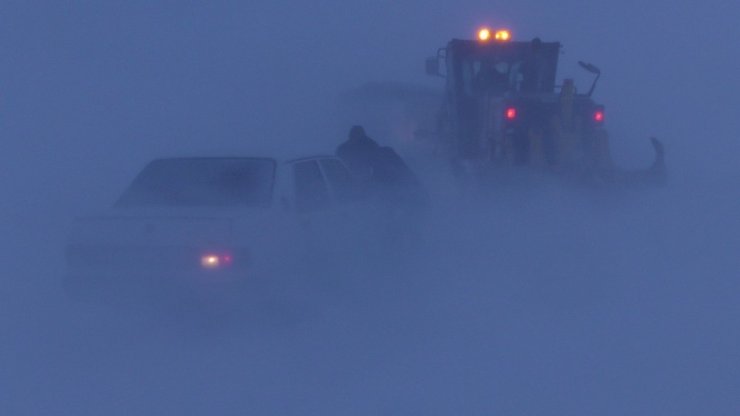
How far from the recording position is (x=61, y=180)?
16.2 meters

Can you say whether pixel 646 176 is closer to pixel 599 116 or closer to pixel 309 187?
pixel 599 116

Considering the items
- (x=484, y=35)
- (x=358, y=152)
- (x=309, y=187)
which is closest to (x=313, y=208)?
(x=309, y=187)

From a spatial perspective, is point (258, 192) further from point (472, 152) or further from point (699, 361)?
point (472, 152)

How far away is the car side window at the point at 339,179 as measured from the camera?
944cm

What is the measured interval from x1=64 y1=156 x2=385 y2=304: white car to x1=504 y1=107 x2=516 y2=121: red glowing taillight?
466cm

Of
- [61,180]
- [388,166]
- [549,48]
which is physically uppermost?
[549,48]

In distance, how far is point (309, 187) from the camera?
894cm

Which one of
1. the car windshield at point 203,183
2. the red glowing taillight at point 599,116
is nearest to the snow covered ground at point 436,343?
the car windshield at point 203,183

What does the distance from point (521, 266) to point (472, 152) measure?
3.52 metres

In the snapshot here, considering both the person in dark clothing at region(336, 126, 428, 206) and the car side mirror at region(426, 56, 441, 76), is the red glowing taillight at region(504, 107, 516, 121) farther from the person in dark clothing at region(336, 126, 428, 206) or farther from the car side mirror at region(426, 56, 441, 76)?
the car side mirror at region(426, 56, 441, 76)

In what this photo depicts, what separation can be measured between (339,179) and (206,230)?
226cm

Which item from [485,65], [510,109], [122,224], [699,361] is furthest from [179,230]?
[485,65]

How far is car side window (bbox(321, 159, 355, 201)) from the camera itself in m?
9.44

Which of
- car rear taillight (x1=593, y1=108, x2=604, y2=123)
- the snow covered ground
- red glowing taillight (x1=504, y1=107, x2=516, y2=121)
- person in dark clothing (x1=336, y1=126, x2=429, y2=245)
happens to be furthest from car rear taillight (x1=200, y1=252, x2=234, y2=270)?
car rear taillight (x1=593, y1=108, x2=604, y2=123)
